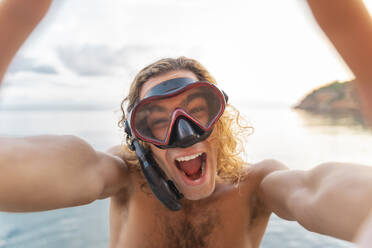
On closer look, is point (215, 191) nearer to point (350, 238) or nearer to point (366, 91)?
point (350, 238)

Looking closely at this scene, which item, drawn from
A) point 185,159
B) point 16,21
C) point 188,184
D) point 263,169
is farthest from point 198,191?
point 16,21

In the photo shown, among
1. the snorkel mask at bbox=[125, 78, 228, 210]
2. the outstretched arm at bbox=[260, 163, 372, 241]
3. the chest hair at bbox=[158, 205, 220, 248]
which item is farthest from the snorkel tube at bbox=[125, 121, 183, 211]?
the outstretched arm at bbox=[260, 163, 372, 241]

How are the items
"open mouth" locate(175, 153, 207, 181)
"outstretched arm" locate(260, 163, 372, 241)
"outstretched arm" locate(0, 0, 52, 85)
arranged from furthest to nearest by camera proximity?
"open mouth" locate(175, 153, 207, 181) → "outstretched arm" locate(260, 163, 372, 241) → "outstretched arm" locate(0, 0, 52, 85)

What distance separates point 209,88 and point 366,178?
3.64ft

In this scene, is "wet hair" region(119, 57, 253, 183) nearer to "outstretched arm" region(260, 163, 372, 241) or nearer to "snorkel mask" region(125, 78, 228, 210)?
"snorkel mask" region(125, 78, 228, 210)

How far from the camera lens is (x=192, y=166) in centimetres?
229

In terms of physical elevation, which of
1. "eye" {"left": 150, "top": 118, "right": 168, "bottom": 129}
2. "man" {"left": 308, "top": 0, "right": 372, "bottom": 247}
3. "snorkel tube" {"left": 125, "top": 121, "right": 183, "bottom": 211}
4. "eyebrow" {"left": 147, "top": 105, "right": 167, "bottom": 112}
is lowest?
"snorkel tube" {"left": 125, "top": 121, "right": 183, "bottom": 211}

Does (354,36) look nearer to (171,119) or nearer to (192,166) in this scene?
(171,119)

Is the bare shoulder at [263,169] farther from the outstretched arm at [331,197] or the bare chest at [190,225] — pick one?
the outstretched arm at [331,197]

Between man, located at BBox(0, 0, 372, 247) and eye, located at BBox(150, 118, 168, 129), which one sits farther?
eye, located at BBox(150, 118, 168, 129)

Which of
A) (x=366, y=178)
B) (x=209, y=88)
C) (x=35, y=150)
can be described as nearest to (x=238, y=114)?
(x=209, y=88)

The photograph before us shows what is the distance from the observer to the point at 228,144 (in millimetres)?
2488

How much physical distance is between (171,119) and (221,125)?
704mm

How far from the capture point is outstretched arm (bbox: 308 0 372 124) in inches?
14.1
